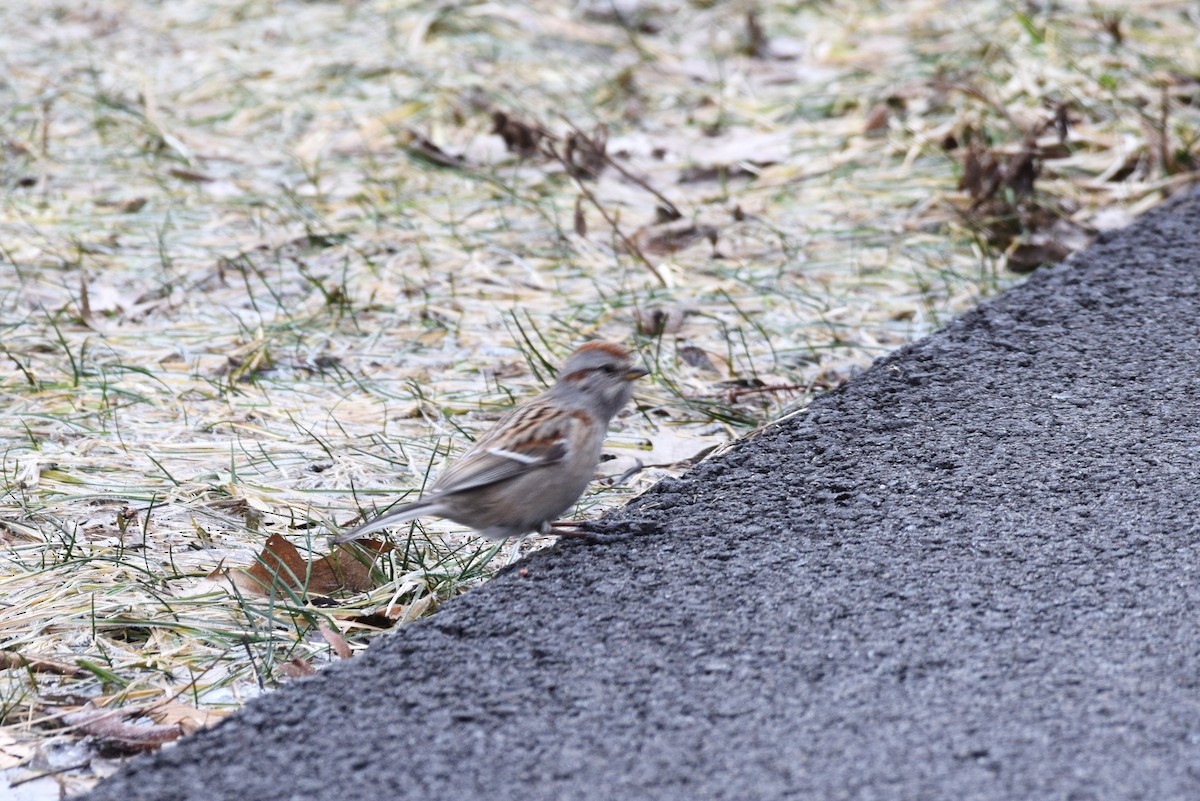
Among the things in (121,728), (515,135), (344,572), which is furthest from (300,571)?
(515,135)

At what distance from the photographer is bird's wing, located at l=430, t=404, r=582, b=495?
366 centimetres

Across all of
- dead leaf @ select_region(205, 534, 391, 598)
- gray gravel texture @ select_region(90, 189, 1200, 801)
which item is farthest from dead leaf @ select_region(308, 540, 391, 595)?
gray gravel texture @ select_region(90, 189, 1200, 801)

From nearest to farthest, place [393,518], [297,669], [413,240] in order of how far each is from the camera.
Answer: [297,669]
[393,518]
[413,240]

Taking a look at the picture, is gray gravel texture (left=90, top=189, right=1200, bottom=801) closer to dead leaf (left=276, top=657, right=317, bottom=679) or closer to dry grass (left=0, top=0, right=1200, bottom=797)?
dead leaf (left=276, top=657, right=317, bottom=679)

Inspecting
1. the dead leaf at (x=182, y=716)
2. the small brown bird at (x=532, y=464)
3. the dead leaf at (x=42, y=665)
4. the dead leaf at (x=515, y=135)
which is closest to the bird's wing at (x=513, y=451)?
the small brown bird at (x=532, y=464)

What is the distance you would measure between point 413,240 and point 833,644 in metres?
3.75

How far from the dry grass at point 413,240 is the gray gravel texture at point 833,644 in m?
0.39

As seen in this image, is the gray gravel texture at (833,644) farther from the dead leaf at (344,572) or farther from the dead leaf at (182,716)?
the dead leaf at (344,572)

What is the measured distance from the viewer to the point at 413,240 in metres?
6.43

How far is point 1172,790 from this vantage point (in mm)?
2553

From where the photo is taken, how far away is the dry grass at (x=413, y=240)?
3.82 m

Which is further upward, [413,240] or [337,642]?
[337,642]

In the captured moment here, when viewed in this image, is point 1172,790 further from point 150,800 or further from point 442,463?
point 442,463

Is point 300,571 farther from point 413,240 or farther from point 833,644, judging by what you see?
point 413,240
